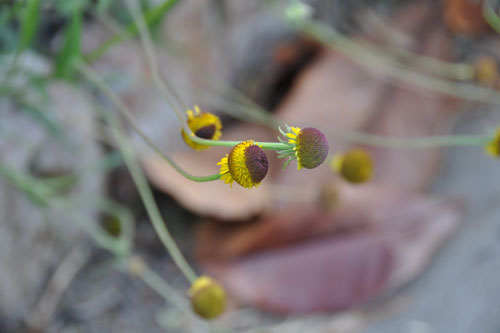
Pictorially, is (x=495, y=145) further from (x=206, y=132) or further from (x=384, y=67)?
(x=384, y=67)

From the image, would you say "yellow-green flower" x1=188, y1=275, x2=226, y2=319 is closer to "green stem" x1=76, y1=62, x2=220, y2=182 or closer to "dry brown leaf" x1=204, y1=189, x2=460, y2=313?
"green stem" x1=76, y1=62, x2=220, y2=182

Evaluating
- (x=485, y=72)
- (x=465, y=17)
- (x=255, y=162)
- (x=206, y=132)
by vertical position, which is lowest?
(x=255, y=162)

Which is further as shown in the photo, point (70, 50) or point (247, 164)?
point (70, 50)

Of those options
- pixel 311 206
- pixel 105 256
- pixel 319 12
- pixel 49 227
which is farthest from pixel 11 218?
pixel 319 12

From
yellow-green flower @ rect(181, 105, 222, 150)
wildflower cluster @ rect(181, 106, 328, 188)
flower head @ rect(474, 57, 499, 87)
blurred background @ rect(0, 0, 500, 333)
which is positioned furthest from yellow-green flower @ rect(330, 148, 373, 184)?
flower head @ rect(474, 57, 499, 87)

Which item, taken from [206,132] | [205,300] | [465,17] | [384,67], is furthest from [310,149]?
[465,17]

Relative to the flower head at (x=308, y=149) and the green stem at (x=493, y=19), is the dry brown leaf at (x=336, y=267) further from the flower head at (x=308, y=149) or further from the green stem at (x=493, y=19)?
the flower head at (x=308, y=149)

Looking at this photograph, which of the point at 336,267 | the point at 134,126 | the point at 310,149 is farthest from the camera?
the point at 336,267
